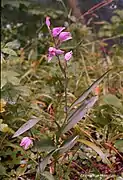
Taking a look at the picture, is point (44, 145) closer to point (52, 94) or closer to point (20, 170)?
point (20, 170)

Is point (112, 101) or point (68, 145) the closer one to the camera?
point (68, 145)

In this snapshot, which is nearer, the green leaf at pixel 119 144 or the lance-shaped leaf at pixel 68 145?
the lance-shaped leaf at pixel 68 145

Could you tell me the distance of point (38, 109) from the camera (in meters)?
1.88

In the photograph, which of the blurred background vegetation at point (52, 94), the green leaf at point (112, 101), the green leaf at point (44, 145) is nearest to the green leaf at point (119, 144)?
the blurred background vegetation at point (52, 94)

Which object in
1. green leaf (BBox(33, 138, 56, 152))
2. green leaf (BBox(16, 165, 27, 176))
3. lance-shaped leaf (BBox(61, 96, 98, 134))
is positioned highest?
lance-shaped leaf (BBox(61, 96, 98, 134))

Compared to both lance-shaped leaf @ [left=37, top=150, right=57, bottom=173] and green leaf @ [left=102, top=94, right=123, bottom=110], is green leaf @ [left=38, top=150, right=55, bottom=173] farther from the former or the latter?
green leaf @ [left=102, top=94, right=123, bottom=110]

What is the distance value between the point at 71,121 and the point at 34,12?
1272 millimetres

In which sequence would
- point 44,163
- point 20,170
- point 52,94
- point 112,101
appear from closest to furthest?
point 44,163 → point 20,170 → point 112,101 → point 52,94

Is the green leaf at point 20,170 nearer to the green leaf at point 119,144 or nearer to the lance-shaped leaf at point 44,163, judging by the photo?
the lance-shaped leaf at point 44,163

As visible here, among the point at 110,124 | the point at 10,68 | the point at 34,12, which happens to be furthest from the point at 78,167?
the point at 34,12

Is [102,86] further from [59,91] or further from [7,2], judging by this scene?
[7,2]

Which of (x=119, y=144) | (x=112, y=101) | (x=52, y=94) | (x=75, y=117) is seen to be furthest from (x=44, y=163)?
(x=52, y=94)

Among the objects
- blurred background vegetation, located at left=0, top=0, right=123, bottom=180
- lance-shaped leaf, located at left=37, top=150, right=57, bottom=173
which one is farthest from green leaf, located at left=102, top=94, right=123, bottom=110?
lance-shaped leaf, located at left=37, top=150, right=57, bottom=173

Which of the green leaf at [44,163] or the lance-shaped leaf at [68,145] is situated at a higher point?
the lance-shaped leaf at [68,145]
